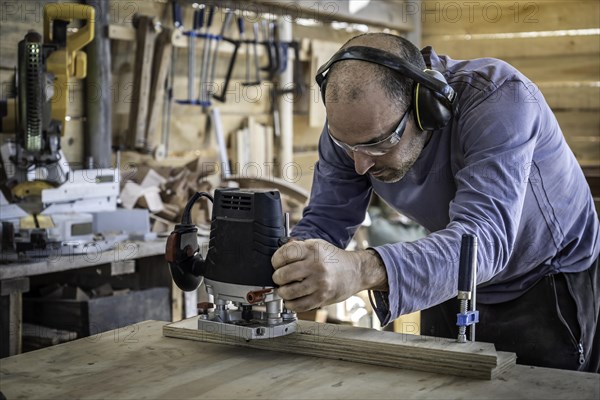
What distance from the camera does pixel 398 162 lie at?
6.62 feet

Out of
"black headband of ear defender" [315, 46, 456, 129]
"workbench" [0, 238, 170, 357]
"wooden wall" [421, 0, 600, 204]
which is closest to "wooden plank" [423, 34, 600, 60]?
"wooden wall" [421, 0, 600, 204]

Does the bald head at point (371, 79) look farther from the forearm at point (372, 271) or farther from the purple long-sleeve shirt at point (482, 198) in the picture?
the forearm at point (372, 271)

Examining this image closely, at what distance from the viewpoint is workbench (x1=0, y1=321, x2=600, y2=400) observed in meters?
1.58

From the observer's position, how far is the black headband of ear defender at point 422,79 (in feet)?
6.06

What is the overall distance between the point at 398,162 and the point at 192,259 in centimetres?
54

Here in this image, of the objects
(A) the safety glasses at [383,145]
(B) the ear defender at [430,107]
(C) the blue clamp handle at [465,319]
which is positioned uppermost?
(B) the ear defender at [430,107]

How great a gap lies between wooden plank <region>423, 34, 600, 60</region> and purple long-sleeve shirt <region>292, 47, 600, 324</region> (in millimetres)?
3881

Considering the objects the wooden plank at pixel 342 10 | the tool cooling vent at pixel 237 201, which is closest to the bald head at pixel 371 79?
the tool cooling vent at pixel 237 201

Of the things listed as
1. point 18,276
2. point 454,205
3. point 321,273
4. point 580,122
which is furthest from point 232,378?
point 580,122

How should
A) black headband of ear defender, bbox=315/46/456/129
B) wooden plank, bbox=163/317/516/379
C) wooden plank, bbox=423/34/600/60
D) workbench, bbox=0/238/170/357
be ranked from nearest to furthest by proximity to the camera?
wooden plank, bbox=163/317/516/379 < black headband of ear defender, bbox=315/46/456/129 < workbench, bbox=0/238/170/357 < wooden plank, bbox=423/34/600/60

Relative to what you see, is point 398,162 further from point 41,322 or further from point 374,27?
point 374,27

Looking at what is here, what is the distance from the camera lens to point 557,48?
5902 mm

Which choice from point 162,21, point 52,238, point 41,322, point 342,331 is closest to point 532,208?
point 342,331

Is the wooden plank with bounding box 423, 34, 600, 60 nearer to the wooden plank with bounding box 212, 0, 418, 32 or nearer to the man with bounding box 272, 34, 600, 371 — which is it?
the wooden plank with bounding box 212, 0, 418, 32
